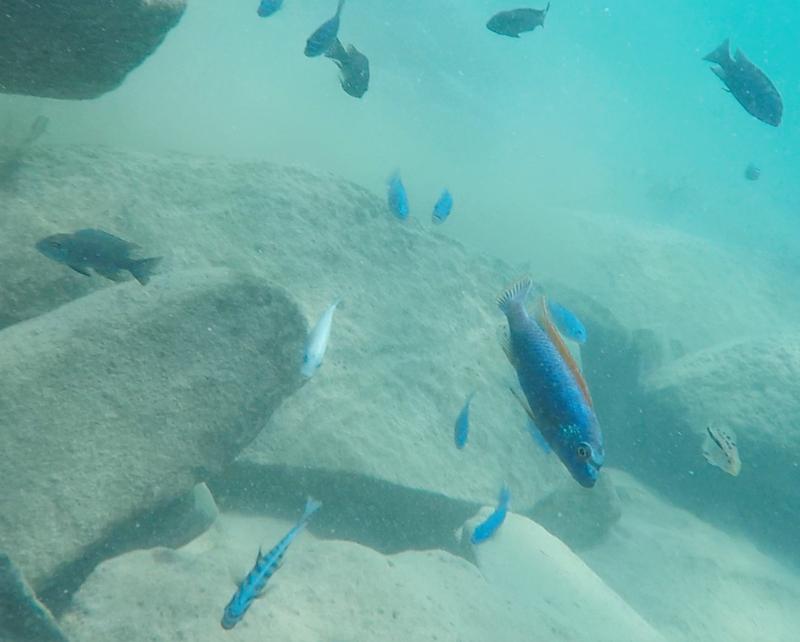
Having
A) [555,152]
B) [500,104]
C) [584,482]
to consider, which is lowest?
[555,152]

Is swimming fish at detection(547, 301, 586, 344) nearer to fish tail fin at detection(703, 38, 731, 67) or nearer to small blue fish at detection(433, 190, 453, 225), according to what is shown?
small blue fish at detection(433, 190, 453, 225)

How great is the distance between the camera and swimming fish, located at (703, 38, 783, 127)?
4.15m

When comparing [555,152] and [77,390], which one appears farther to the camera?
[555,152]

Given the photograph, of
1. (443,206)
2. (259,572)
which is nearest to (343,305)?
(443,206)

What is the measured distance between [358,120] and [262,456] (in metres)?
67.0

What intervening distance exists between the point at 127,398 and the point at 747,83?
5.32 m

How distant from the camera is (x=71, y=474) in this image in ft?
9.86

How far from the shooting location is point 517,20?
479 cm

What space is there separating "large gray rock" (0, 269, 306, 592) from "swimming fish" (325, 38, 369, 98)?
5.77ft

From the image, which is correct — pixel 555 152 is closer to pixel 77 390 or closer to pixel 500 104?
pixel 500 104

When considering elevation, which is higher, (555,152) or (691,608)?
(691,608)

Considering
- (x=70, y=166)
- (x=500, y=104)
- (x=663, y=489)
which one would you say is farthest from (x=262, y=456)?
(x=500, y=104)

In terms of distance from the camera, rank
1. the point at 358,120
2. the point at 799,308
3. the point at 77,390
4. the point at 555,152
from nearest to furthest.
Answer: the point at 77,390
the point at 799,308
the point at 555,152
the point at 358,120

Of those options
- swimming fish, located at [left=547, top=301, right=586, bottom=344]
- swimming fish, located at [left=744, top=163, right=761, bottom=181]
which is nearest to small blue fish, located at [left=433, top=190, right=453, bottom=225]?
swimming fish, located at [left=547, top=301, right=586, bottom=344]
